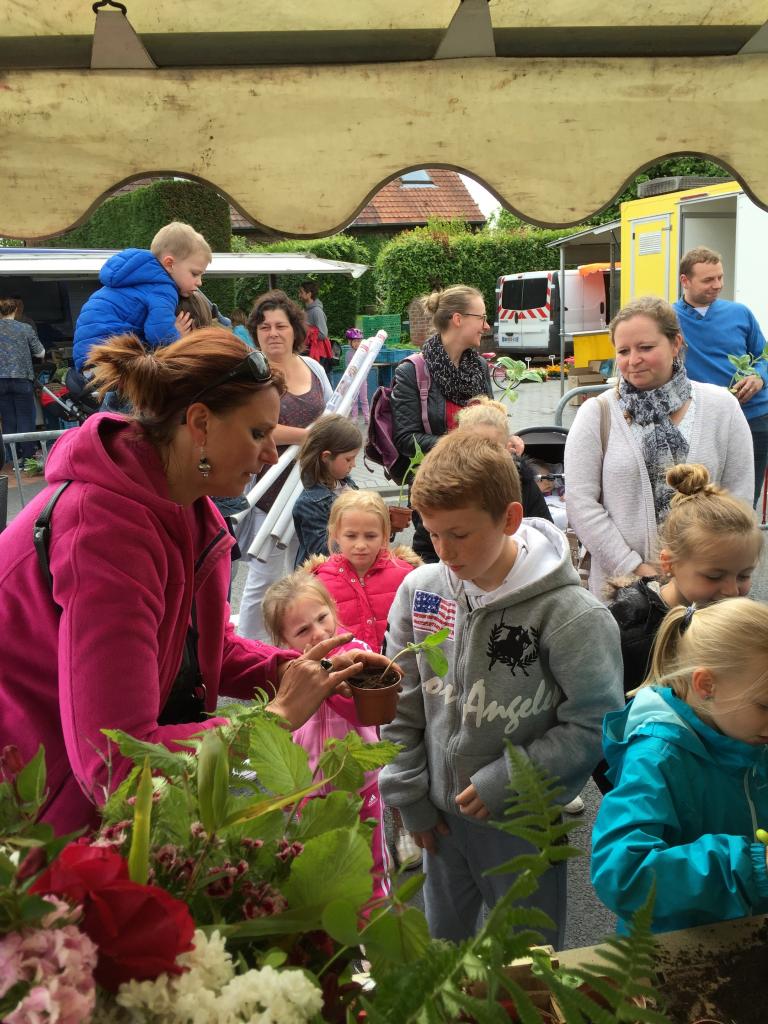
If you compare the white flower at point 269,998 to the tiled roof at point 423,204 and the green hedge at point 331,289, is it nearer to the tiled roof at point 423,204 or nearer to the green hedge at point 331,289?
the green hedge at point 331,289

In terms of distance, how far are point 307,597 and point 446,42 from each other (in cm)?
166

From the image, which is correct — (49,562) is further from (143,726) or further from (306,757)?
(306,757)

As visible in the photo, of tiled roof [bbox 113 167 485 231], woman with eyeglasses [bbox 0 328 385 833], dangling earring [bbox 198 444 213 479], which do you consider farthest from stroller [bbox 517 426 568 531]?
tiled roof [bbox 113 167 485 231]

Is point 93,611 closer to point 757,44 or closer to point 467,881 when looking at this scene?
point 467,881

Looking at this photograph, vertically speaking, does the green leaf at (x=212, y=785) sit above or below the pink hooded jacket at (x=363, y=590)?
above

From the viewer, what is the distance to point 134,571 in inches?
62.9

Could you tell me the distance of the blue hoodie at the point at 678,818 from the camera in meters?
1.50

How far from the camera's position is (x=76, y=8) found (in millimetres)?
2287

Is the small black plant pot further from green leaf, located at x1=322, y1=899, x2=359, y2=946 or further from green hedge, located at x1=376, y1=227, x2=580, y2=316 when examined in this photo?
green hedge, located at x1=376, y1=227, x2=580, y2=316

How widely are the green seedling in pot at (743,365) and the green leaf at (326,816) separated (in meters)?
5.48

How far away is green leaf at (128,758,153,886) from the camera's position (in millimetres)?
790

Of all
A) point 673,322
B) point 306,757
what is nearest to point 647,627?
point 673,322

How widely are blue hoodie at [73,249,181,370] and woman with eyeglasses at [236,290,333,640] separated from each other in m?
0.58

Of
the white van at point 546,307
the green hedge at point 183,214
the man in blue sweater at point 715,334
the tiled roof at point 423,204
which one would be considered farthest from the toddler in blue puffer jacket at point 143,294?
the tiled roof at point 423,204
